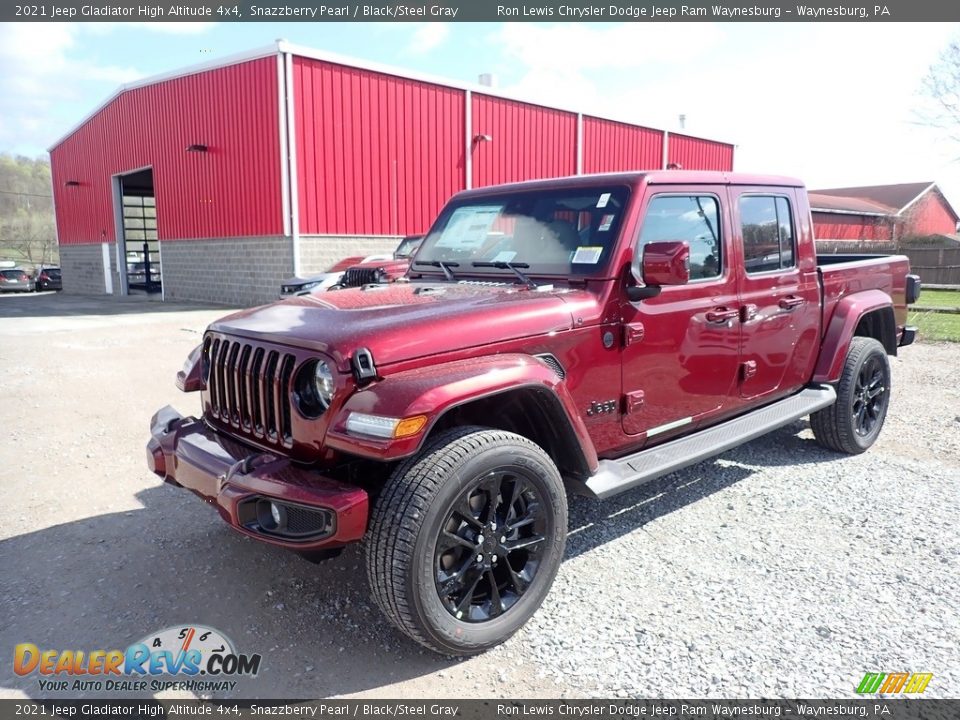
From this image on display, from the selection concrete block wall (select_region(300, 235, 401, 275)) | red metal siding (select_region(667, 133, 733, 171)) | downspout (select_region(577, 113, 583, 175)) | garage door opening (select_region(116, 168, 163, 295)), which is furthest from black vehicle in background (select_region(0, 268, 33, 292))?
red metal siding (select_region(667, 133, 733, 171))

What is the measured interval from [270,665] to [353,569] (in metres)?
0.80

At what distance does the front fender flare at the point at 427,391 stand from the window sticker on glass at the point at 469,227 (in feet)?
4.44

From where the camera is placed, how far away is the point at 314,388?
2.71 m

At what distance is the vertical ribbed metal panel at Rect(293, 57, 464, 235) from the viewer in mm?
14852

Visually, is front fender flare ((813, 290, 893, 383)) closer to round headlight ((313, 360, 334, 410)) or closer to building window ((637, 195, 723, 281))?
building window ((637, 195, 723, 281))

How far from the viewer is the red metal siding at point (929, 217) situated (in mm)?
42406

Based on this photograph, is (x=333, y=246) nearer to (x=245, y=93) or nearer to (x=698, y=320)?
(x=245, y=93)

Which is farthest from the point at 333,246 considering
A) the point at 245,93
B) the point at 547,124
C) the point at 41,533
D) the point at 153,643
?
the point at 153,643

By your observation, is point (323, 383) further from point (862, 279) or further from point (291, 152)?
point (291, 152)

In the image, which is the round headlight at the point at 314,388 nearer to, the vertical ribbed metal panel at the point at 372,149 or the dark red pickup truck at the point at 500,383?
the dark red pickup truck at the point at 500,383

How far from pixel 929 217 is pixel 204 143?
50.5 m

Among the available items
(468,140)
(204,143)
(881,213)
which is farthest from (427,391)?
(881,213)

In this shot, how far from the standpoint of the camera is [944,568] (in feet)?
10.8

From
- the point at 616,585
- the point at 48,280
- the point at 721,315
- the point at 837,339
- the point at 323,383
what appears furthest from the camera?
the point at 48,280
